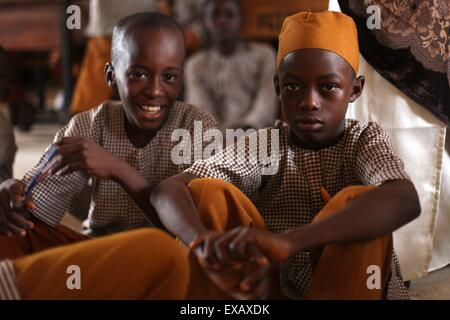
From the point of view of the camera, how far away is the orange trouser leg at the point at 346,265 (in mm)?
984

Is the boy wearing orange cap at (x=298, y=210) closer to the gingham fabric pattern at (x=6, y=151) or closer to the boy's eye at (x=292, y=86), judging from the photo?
the boy's eye at (x=292, y=86)

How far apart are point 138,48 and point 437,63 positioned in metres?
0.65

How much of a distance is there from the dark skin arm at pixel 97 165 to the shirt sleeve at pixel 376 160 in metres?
0.41

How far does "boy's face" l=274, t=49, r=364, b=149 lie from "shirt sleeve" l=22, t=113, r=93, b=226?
18.8 inches

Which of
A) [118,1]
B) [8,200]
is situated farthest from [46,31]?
[8,200]

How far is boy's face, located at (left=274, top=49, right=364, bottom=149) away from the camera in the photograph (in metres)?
1.16

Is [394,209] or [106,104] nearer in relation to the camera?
[394,209]

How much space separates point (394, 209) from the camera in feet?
3.25

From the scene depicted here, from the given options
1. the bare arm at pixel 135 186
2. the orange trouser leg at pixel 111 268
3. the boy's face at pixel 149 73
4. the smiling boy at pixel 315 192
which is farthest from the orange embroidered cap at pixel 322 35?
the orange trouser leg at pixel 111 268

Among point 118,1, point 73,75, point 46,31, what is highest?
point 118,1

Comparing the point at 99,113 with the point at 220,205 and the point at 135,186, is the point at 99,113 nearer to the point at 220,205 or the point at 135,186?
the point at 135,186

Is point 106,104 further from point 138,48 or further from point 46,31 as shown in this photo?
point 46,31

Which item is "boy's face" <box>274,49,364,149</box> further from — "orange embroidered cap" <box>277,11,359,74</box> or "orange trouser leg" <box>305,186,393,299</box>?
"orange trouser leg" <box>305,186,393,299</box>

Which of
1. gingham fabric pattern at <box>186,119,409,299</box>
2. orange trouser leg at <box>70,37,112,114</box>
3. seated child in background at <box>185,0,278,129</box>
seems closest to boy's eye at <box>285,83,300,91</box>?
gingham fabric pattern at <box>186,119,409,299</box>
